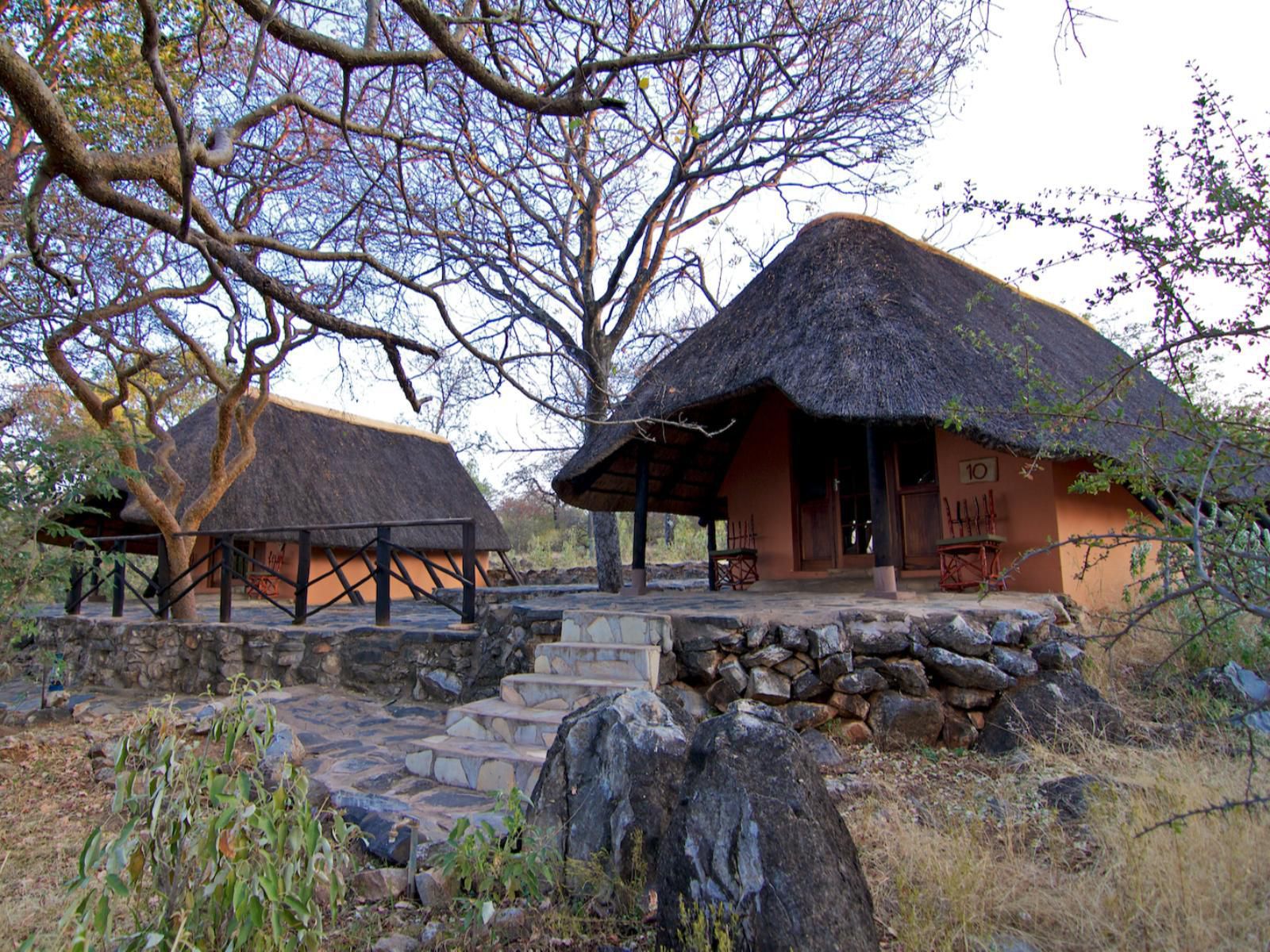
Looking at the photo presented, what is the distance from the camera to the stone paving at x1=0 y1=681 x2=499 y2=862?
151 inches

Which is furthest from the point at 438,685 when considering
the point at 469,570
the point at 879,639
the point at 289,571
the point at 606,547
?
the point at 289,571

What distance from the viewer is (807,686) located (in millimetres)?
4984

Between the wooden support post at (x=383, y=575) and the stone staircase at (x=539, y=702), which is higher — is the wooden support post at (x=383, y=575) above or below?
above

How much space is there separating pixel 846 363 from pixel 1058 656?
8.14 ft

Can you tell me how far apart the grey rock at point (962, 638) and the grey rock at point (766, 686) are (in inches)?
39.7

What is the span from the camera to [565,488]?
28.5ft

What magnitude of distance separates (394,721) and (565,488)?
10.5 ft

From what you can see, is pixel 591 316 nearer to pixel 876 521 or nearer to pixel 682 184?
pixel 682 184

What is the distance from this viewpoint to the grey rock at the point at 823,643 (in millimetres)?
4988

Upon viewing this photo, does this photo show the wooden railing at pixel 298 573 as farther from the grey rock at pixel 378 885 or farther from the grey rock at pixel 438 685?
the grey rock at pixel 378 885

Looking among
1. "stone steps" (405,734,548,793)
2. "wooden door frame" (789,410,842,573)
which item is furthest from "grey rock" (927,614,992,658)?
"wooden door frame" (789,410,842,573)

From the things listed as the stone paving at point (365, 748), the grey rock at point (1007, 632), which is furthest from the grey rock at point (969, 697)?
the stone paving at point (365, 748)

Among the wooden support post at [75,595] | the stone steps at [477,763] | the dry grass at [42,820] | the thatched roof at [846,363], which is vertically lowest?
the dry grass at [42,820]

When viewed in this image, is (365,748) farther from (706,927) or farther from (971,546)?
(971,546)
